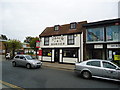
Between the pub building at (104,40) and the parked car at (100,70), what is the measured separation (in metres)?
6.11

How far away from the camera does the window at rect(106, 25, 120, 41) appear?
11859 millimetres

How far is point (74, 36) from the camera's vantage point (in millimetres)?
14695

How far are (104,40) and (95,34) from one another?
1556 mm

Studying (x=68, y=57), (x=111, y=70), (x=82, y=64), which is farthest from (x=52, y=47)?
(x=111, y=70)

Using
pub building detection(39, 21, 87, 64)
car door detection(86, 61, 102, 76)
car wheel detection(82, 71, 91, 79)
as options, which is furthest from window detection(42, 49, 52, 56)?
car door detection(86, 61, 102, 76)

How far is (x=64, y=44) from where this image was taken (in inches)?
612

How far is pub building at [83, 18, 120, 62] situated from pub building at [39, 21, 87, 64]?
3.83ft

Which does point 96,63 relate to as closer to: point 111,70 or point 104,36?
point 111,70

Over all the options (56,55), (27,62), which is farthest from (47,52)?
(27,62)

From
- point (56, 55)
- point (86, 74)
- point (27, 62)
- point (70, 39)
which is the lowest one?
point (86, 74)

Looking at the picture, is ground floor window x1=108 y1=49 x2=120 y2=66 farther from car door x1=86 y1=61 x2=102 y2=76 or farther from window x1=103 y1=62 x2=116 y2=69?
car door x1=86 y1=61 x2=102 y2=76

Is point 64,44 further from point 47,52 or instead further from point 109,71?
point 109,71

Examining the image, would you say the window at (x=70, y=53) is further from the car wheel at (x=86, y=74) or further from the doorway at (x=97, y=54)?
the car wheel at (x=86, y=74)

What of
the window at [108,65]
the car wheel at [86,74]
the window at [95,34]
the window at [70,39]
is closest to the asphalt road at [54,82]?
the car wheel at [86,74]
